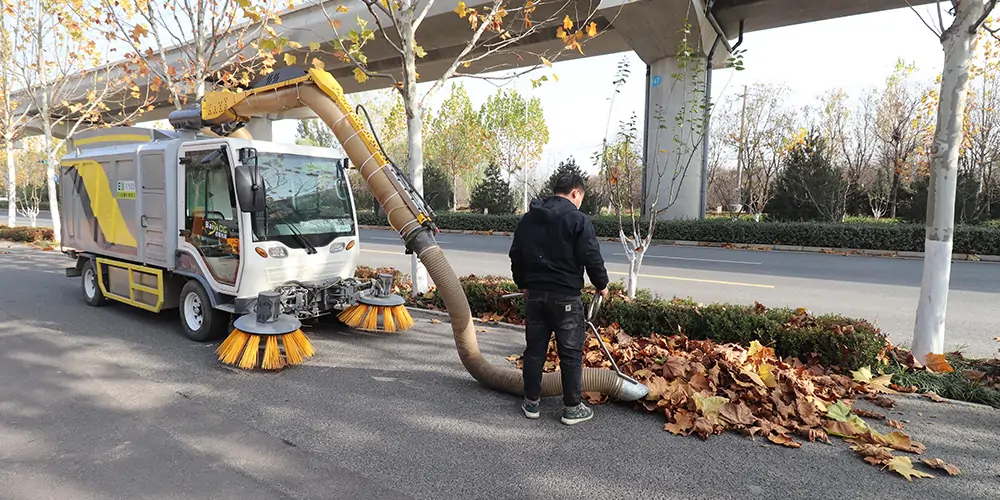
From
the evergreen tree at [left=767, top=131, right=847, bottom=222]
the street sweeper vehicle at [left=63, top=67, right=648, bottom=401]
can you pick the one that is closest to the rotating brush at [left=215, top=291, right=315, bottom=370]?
the street sweeper vehicle at [left=63, top=67, right=648, bottom=401]

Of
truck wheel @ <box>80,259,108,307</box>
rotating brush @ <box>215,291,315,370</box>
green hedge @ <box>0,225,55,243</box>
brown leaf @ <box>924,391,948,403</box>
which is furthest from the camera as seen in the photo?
green hedge @ <box>0,225,55,243</box>

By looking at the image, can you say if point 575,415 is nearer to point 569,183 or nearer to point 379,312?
point 569,183

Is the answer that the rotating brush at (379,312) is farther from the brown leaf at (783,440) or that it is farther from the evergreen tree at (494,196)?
the evergreen tree at (494,196)

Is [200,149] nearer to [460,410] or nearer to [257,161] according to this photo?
[257,161]

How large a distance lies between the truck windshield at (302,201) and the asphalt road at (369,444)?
4.73 feet

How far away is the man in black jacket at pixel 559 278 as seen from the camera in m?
3.74

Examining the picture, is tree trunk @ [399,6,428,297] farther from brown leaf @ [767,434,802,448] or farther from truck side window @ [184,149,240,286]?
brown leaf @ [767,434,802,448]

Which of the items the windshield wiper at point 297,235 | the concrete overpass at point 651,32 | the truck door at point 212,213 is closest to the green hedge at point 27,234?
the concrete overpass at point 651,32

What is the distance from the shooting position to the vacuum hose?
419 cm

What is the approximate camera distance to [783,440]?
348 centimetres

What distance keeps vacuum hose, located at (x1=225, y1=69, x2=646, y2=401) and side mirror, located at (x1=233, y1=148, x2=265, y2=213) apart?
0.86 metres

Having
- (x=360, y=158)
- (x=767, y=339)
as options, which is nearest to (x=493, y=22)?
(x=360, y=158)

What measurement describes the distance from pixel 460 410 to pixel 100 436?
2.47m

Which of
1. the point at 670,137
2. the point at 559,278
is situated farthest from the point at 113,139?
the point at 670,137
